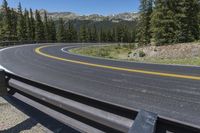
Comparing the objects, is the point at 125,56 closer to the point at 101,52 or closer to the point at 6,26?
the point at 101,52

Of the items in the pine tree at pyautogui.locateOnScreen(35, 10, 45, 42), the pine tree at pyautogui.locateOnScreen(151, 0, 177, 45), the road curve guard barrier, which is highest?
the road curve guard barrier

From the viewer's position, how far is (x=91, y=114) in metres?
4.64

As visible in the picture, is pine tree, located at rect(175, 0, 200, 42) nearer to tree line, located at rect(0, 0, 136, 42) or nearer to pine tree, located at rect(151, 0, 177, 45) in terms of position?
pine tree, located at rect(151, 0, 177, 45)

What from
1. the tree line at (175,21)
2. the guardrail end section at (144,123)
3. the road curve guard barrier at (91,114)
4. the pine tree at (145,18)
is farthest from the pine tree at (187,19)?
the guardrail end section at (144,123)

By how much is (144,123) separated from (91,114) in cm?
121

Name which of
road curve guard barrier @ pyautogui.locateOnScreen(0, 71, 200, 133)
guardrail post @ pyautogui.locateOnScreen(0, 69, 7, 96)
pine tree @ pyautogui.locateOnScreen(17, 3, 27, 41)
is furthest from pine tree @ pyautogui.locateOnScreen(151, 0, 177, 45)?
pine tree @ pyautogui.locateOnScreen(17, 3, 27, 41)

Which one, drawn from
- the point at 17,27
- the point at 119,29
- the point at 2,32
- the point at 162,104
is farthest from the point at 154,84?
the point at 119,29

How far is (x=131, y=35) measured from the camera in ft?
470

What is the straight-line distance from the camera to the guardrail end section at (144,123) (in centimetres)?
344

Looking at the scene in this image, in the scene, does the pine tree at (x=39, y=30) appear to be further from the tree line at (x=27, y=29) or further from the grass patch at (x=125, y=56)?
the grass patch at (x=125, y=56)

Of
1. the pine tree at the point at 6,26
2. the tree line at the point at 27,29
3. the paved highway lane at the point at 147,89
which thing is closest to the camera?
the paved highway lane at the point at 147,89

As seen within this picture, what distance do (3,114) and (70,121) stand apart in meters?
2.30

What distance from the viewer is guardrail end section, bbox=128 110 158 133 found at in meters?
3.44

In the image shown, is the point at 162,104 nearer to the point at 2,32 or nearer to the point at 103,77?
the point at 103,77
